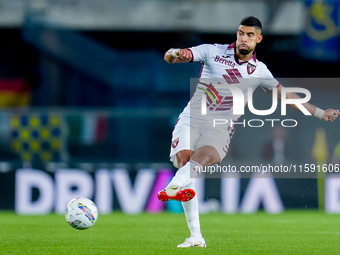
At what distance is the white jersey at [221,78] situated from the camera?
31.0 ft

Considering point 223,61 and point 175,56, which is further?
point 223,61

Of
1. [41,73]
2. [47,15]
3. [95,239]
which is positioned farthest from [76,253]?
[41,73]

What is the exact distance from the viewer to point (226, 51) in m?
9.46

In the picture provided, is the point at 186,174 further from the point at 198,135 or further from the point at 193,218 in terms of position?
the point at 198,135

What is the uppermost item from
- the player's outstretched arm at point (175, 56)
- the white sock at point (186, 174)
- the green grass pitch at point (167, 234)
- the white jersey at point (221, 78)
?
the player's outstretched arm at point (175, 56)

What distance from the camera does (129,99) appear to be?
21.3 metres

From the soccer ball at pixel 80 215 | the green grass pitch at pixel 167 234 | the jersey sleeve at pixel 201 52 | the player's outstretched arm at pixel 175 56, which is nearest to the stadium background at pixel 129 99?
the green grass pitch at pixel 167 234

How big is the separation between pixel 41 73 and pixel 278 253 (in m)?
18.1

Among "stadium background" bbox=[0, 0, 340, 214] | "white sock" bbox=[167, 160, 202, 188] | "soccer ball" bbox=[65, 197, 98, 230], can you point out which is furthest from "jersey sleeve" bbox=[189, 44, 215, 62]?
"stadium background" bbox=[0, 0, 340, 214]

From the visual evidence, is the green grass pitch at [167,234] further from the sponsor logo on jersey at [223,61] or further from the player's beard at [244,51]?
the player's beard at [244,51]

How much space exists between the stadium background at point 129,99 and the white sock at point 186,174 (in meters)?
7.59

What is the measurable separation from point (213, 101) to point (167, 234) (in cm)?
239

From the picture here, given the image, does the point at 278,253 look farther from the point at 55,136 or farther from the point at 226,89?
the point at 55,136

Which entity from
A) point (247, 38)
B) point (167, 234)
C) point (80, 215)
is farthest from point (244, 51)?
point (167, 234)
